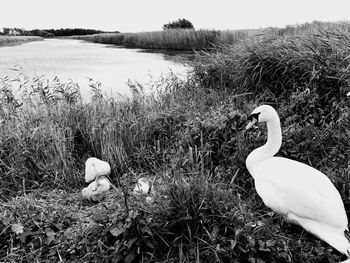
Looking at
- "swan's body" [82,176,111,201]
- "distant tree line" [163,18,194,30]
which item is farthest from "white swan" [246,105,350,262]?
"distant tree line" [163,18,194,30]

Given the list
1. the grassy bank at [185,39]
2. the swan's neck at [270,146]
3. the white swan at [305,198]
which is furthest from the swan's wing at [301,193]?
the grassy bank at [185,39]

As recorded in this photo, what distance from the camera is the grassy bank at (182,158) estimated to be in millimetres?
2703

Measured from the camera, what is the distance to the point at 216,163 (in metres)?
4.15

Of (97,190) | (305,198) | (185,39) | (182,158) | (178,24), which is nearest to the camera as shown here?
(305,198)

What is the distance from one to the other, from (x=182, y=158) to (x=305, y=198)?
1373 millimetres

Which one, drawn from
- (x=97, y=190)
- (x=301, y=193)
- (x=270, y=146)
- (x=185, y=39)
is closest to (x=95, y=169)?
(x=97, y=190)

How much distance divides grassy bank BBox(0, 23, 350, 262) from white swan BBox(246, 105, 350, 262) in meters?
0.14

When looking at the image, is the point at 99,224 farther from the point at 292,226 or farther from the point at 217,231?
the point at 292,226

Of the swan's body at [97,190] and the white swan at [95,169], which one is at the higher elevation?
the white swan at [95,169]

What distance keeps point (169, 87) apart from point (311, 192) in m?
4.33

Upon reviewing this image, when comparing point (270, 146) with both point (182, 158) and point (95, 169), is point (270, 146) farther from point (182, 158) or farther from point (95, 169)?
point (95, 169)

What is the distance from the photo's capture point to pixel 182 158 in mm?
3848

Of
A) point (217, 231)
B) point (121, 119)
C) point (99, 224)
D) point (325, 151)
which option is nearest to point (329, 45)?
point (325, 151)

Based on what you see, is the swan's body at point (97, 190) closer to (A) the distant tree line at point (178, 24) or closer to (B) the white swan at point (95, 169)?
(B) the white swan at point (95, 169)
